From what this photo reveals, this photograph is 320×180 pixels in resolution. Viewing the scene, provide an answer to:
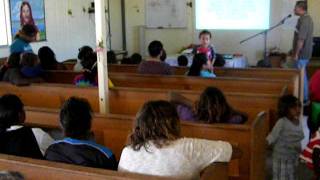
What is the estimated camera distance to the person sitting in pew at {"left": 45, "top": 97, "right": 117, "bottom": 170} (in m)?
2.05

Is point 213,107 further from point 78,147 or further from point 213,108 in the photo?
point 78,147

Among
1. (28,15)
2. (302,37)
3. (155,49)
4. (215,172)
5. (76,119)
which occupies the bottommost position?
(215,172)

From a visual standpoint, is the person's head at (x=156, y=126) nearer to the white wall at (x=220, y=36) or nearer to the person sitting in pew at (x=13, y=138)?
the person sitting in pew at (x=13, y=138)

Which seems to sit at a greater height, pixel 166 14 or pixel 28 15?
pixel 166 14

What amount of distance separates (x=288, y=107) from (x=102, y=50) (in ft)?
4.67

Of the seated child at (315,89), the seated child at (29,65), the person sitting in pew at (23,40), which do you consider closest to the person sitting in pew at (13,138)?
the seated child at (29,65)

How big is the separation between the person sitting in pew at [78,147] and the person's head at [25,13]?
5024 millimetres

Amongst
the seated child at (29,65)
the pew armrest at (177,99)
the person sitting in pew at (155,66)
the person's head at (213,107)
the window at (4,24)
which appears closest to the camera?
the person's head at (213,107)

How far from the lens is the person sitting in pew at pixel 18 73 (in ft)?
14.4

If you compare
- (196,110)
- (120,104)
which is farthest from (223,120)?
(120,104)

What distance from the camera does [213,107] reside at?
286 cm

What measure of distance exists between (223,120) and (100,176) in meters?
1.30

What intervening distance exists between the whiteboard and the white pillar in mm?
5887

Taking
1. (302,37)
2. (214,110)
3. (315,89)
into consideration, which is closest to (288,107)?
(214,110)
